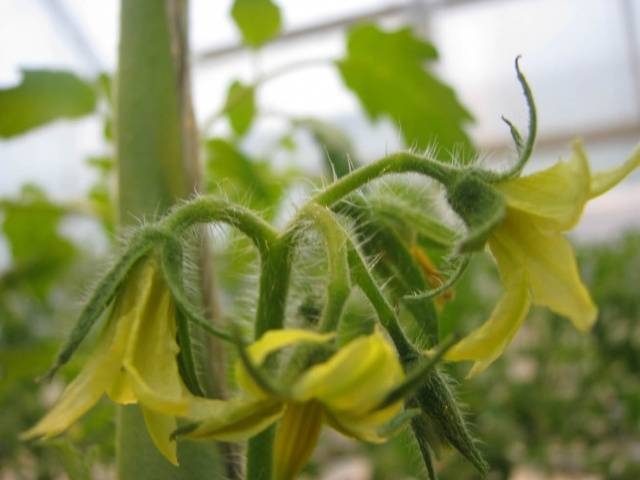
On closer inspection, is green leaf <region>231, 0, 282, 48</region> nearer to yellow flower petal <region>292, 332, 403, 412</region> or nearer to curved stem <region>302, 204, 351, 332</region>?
curved stem <region>302, 204, 351, 332</region>

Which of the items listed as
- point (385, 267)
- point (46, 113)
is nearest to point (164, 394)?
point (385, 267)

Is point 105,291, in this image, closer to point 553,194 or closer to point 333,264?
point 333,264

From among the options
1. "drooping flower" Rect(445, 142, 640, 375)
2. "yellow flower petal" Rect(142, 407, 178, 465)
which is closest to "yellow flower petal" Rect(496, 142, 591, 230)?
"drooping flower" Rect(445, 142, 640, 375)

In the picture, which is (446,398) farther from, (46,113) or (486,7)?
(486,7)

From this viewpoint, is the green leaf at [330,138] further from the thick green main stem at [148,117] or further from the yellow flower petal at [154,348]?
the yellow flower petal at [154,348]

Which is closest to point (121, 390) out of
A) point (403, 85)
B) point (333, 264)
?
point (333, 264)

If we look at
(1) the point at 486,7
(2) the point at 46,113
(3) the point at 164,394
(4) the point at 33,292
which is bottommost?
(4) the point at 33,292
